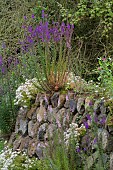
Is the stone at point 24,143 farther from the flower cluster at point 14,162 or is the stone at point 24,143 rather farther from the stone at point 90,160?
the stone at point 90,160

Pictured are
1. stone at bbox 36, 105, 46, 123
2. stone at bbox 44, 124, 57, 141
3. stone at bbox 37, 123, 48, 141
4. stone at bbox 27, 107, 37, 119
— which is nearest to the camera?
stone at bbox 44, 124, 57, 141

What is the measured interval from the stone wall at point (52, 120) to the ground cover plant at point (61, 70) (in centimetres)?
8

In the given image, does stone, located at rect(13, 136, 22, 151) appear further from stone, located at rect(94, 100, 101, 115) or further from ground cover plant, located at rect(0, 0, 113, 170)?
stone, located at rect(94, 100, 101, 115)

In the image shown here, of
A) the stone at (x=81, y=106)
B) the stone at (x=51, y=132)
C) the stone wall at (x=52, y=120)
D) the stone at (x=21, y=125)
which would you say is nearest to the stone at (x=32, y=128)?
the stone wall at (x=52, y=120)

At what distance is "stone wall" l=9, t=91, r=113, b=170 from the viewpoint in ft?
11.3

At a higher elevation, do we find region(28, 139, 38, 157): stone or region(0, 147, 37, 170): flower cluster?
region(28, 139, 38, 157): stone

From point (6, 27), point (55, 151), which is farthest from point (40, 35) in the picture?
point (6, 27)

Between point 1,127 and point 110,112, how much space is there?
2.16 meters

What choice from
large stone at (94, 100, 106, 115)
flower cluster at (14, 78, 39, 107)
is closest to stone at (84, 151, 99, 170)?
large stone at (94, 100, 106, 115)

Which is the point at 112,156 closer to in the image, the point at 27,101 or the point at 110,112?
the point at 110,112

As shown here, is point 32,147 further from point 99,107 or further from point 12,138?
point 99,107

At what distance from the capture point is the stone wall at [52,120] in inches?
136

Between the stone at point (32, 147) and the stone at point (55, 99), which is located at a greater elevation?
the stone at point (55, 99)

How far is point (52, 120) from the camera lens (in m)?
3.51
